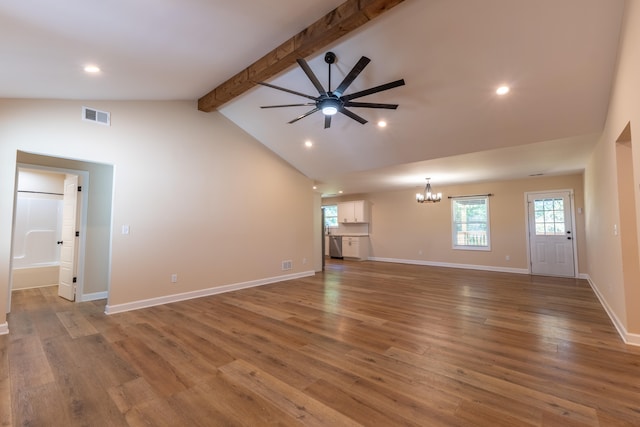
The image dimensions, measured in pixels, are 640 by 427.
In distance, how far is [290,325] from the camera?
3.37 m

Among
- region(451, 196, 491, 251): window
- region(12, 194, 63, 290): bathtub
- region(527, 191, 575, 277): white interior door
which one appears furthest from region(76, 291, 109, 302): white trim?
region(527, 191, 575, 277): white interior door

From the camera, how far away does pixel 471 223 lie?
25.6 feet

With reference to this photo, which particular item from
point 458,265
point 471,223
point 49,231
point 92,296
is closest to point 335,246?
point 458,265

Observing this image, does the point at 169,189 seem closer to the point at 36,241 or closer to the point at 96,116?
the point at 96,116

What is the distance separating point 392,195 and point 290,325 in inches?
265

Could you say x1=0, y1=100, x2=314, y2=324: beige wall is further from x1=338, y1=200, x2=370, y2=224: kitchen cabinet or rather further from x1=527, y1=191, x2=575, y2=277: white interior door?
x1=527, y1=191, x2=575, y2=277: white interior door

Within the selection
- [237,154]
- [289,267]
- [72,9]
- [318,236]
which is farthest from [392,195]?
[72,9]

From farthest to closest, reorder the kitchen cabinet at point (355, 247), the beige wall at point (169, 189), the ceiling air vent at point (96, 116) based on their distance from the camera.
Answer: the kitchen cabinet at point (355, 247), the ceiling air vent at point (96, 116), the beige wall at point (169, 189)

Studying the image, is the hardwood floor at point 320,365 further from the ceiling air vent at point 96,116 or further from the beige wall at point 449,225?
the beige wall at point 449,225

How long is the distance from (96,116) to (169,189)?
50.3 inches

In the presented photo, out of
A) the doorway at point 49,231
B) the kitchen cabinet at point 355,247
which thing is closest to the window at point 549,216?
the kitchen cabinet at point 355,247

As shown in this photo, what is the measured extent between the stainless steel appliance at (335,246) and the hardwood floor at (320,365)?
18.8 ft

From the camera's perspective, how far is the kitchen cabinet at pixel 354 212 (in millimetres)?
9578

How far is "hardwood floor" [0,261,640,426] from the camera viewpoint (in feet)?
5.86
